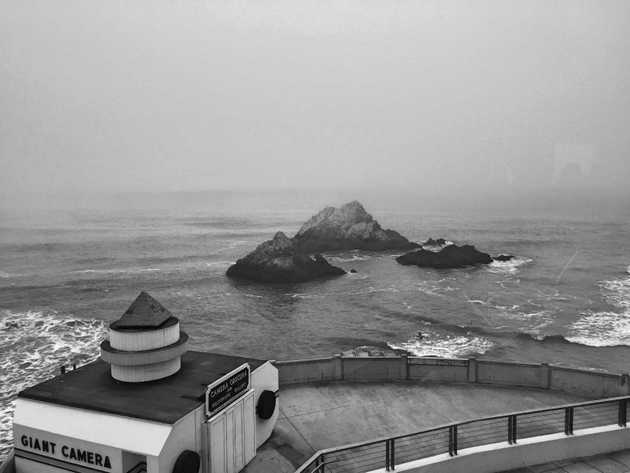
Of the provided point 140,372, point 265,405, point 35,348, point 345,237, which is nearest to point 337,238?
point 345,237

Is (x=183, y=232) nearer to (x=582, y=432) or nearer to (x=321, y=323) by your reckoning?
(x=321, y=323)

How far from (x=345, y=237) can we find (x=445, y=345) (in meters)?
53.1

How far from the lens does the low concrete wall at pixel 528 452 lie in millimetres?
8961

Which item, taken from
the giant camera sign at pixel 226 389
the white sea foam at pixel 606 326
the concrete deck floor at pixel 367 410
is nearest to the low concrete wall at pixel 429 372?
the concrete deck floor at pixel 367 410

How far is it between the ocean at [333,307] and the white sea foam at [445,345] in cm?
14

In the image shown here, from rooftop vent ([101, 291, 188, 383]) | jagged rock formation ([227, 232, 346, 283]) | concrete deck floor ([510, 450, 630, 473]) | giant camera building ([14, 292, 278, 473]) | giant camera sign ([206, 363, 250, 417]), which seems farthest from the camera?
jagged rock formation ([227, 232, 346, 283])

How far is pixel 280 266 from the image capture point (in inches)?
2301

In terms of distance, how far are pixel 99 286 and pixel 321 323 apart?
31929 millimetres

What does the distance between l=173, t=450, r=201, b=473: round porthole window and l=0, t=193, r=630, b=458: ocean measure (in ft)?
54.5

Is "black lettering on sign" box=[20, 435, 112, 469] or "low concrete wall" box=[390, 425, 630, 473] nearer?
"black lettering on sign" box=[20, 435, 112, 469]

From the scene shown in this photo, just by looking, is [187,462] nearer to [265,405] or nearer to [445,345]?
[265,405]

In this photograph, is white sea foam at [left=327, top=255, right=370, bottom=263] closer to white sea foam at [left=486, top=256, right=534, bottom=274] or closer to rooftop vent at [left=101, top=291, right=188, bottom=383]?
white sea foam at [left=486, top=256, right=534, bottom=274]

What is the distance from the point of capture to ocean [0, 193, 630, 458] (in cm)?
3247

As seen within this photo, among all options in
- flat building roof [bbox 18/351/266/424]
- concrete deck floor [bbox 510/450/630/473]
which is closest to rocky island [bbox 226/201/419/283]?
flat building roof [bbox 18/351/266/424]
